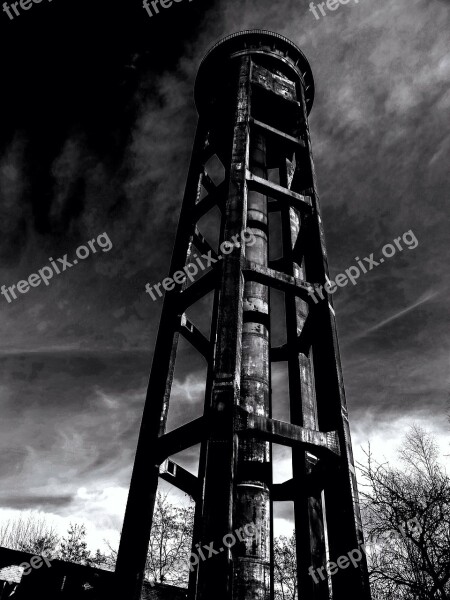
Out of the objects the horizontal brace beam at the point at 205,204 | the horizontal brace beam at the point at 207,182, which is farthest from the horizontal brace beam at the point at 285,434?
the horizontal brace beam at the point at 207,182

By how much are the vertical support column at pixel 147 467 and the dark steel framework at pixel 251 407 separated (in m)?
0.01

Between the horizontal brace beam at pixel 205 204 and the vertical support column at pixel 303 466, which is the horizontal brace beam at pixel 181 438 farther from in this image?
the horizontal brace beam at pixel 205 204

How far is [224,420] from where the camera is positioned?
132 inches

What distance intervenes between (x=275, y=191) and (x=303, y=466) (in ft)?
11.6

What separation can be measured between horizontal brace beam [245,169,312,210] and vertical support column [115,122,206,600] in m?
1.36

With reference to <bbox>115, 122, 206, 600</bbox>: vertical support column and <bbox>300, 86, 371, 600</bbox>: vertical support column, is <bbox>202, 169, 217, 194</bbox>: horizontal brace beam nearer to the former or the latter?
<bbox>115, 122, 206, 600</bbox>: vertical support column

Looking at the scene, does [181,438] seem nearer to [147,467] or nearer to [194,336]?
[147,467]

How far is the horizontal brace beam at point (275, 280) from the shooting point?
14.8 feet

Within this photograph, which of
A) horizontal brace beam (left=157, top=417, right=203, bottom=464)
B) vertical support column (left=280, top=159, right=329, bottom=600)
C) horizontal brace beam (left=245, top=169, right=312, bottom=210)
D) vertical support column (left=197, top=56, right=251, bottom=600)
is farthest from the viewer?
horizontal brace beam (left=245, top=169, right=312, bottom=210)

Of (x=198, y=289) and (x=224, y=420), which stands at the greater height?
(x=198, y=289)

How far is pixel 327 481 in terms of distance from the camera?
12.5 ft

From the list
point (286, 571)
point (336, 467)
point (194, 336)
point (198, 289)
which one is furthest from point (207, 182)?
point (286, 571)

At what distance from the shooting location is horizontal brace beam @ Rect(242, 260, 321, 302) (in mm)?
4508

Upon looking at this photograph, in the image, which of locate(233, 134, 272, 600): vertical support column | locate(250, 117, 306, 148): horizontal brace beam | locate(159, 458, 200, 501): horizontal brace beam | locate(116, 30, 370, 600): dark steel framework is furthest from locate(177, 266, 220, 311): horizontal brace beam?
locate(250, 117, 306, 148): horizontal brace beam
